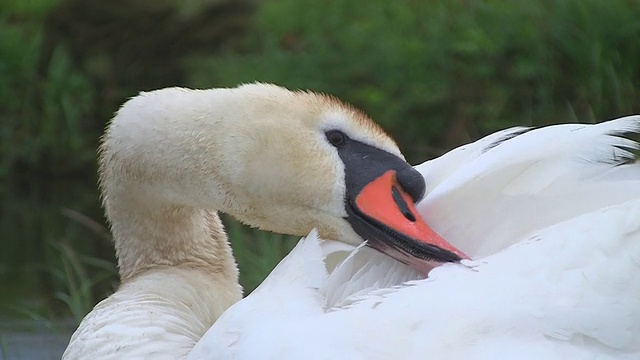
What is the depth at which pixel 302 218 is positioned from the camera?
3660mm

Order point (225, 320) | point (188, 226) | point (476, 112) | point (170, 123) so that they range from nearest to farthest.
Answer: point (225, 320) < point (170, 123) < point (188, 226) < point (476, 112)

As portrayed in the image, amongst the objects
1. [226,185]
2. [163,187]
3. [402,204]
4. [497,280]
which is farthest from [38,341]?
[497,280]

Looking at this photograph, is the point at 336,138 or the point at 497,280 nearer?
the point at 497,280

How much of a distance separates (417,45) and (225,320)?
5573 mm

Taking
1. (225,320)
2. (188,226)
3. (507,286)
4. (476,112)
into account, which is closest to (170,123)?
(188,226)

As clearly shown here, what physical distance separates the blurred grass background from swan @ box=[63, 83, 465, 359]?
118 cm

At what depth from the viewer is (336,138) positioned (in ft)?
12.0

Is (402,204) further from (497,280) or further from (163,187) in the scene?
(163,187)

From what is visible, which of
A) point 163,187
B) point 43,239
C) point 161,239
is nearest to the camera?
point 163,187

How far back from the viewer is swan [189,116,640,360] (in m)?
2.97

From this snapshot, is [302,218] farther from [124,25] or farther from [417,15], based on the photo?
[124,25]

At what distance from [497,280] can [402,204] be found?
0.50 metres

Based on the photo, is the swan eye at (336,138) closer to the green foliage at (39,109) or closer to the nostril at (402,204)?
the nostril at (402,204)

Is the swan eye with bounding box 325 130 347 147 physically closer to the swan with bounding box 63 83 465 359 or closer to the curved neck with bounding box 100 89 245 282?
the swan with bounding box 63 83 465 359
